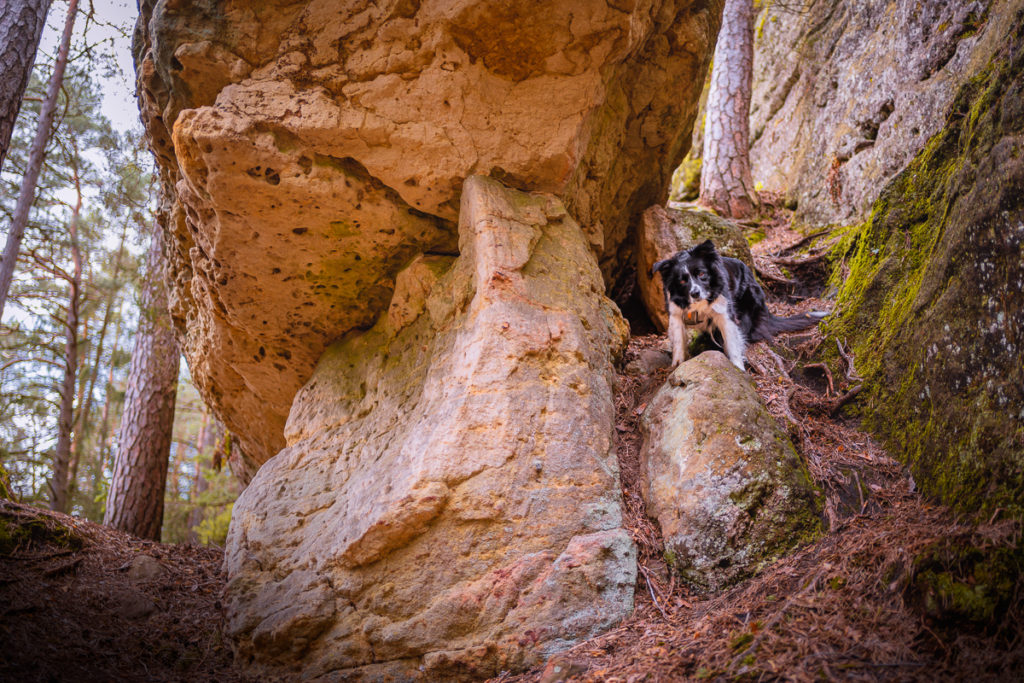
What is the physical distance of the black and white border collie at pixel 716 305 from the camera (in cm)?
533

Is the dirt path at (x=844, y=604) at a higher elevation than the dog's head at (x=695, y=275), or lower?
lower

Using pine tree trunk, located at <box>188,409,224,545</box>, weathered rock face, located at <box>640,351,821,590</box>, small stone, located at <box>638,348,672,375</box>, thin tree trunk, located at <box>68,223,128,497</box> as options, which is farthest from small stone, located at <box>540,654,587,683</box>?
thin tree trunk, located at <box>68,223,128,497</box>

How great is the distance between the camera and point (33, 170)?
23.1ft

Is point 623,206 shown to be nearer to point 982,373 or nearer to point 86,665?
point 982,373

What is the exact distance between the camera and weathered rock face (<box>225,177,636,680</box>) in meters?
3.26

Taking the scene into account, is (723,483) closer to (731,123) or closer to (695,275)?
(695,275)

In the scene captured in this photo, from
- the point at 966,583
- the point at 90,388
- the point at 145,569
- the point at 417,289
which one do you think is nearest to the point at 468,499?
the point at 417,289

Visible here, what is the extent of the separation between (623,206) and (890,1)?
20.0ft

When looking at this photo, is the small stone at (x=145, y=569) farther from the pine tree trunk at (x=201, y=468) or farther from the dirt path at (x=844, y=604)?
the pine tree trunk at (x=201, y=468)

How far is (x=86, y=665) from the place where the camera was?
3387 millimetres

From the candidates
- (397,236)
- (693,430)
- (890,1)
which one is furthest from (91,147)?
(890,1)

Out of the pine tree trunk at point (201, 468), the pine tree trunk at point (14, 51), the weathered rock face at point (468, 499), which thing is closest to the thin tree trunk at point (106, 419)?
the pine tree trunk at point (201, 468)

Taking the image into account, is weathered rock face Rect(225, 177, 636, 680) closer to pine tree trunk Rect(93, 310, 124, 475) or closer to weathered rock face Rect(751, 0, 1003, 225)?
weathered rock face Rect(751, 0, 1003, 225)

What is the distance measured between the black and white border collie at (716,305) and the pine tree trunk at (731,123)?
3.82m
